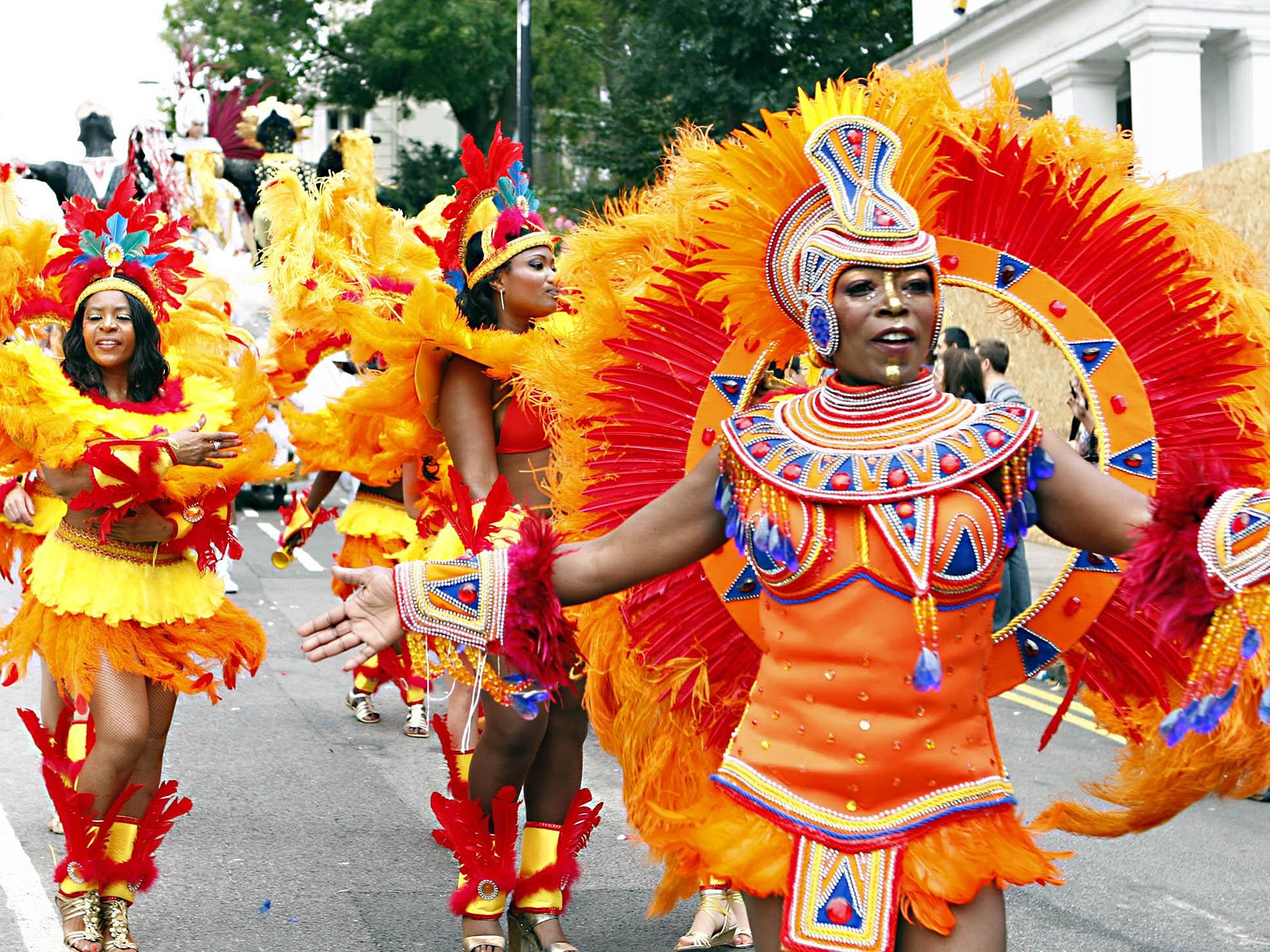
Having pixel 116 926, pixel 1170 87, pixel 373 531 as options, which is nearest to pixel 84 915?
pixel 116 926

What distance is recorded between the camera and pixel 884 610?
113 inches

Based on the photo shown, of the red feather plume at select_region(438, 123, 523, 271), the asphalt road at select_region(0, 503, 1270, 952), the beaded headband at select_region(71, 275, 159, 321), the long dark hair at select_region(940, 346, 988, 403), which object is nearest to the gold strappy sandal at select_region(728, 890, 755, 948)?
the asphalt road at select_region(0, 503, 1270, 952)

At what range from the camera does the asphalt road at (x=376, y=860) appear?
4.90 meters

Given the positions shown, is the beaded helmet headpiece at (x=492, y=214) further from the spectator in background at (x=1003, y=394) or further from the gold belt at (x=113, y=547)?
the spectator in background at (x=1003, y=394)

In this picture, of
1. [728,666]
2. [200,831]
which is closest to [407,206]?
[200,831]

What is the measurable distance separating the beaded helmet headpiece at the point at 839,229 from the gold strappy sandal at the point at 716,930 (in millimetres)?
2362

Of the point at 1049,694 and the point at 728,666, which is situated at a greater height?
the point at 728,666

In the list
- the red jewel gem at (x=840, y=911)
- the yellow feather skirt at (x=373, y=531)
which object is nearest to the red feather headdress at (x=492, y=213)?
the red jewel gem at (x=840, y=911)

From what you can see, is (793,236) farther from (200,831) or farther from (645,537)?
(200,831)

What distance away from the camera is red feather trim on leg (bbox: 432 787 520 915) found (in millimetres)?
4465

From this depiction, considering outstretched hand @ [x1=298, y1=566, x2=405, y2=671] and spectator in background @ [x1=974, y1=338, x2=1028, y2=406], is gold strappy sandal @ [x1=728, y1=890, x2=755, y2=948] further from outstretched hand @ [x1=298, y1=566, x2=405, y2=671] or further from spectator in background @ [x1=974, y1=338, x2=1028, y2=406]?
spectator in background @ [x1=974, y1=338, x2=1028, y2=406]

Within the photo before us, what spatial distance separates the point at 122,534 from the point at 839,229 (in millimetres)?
2840

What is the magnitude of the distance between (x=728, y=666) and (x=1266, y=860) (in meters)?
3.16

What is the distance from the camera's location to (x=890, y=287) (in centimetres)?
291
